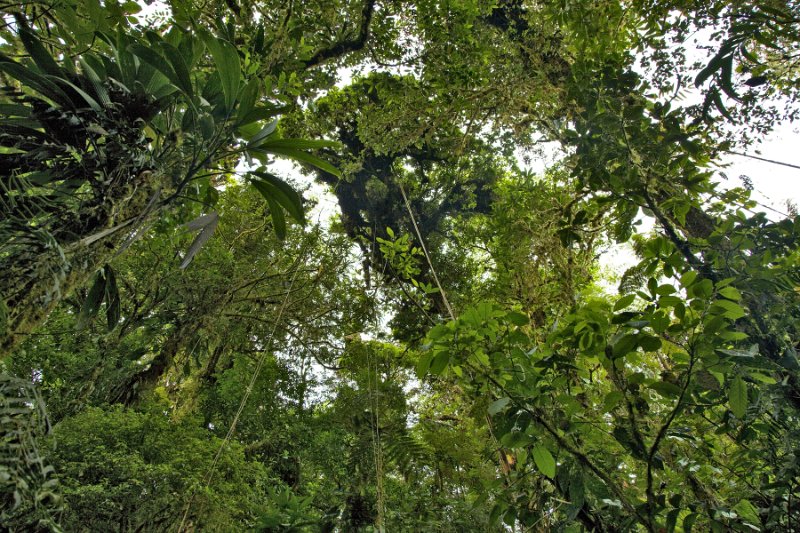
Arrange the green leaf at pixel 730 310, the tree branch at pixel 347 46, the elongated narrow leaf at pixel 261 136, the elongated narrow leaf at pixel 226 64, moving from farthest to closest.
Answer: the tree branch at pixel 347 46 → the elongated narrow leaf at pixel 261 136 → the elongated narrow leaf at pixel 226 64 → the green leaf at pixel 730 310

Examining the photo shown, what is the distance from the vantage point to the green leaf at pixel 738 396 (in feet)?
2.77

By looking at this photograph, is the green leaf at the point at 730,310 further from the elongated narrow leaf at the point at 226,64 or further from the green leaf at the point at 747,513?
the elongated narrow leaf at the point at 226,64

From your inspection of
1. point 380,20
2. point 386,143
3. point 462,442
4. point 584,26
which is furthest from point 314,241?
point 584,26

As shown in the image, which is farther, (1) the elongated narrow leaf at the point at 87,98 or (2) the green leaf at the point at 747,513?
(2) the green leaf at the point at 747,513

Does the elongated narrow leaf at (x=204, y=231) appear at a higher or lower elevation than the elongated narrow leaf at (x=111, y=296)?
higher

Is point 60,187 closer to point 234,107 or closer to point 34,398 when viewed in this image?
point 234,107

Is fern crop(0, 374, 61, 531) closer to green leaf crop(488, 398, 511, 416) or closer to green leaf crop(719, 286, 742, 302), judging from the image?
green leaf crop(488, 398, 511, 416)

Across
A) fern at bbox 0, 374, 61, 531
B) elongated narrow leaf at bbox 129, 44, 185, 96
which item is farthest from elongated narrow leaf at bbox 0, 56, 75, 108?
fern at bbox 0, 374, 61, 531

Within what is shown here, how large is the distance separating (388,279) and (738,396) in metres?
3.22

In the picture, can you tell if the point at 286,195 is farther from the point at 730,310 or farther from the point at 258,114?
the point at 730,310

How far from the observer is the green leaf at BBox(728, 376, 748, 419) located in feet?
2.77

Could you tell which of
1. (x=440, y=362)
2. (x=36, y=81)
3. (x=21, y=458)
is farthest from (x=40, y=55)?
(x=440, y=362)

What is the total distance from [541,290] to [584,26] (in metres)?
2.00

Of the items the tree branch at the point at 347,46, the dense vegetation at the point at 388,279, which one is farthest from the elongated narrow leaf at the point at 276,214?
the tree branch at the point at 347,46
